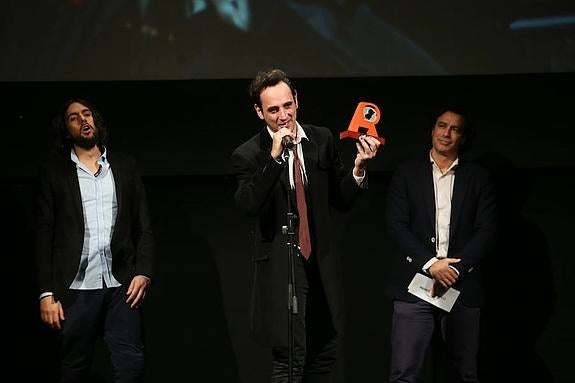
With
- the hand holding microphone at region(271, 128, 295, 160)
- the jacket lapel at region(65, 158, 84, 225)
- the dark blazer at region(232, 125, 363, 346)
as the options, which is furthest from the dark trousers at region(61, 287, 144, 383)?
the hand holding microphone at region(271, 128, 295, 160)

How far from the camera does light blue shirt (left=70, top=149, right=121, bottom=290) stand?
383cm

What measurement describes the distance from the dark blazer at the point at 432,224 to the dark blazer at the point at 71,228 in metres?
1.13

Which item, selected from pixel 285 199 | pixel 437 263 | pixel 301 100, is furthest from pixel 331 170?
pixel 301 100

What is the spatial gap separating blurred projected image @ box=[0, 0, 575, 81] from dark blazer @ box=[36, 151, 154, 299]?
31.2 inches

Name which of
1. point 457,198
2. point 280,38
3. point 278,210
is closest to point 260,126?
point 280,38

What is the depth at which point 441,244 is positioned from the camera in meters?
4.18

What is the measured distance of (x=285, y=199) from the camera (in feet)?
11.7

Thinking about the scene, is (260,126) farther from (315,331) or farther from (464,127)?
(315,331)

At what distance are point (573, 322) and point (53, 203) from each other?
9.19 ft

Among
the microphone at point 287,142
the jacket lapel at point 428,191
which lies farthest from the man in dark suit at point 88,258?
the jacket lapel at point 428,191

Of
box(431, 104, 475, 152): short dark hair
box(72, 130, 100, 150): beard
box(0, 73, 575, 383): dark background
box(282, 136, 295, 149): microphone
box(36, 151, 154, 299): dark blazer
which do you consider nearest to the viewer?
box(282, 136, 295, 149): microphone

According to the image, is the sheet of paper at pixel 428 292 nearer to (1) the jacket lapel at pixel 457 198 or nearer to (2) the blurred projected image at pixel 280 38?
(1) the jacket lapel at pixel 457 198

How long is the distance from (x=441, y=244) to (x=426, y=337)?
426 millimetres

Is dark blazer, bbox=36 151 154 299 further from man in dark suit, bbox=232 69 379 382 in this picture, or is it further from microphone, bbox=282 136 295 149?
microphone, bbox=282 136 295 149
